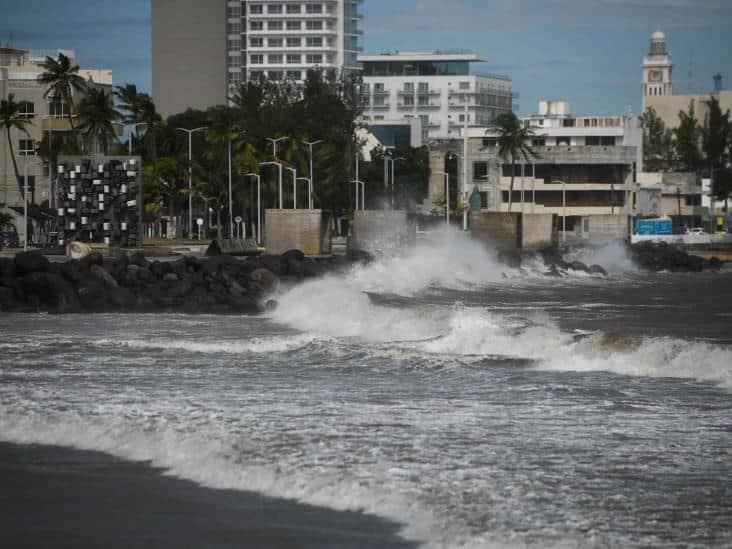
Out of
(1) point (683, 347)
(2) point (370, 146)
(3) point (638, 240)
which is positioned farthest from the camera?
(2) point (370, 146)

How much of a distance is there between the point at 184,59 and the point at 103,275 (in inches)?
5951

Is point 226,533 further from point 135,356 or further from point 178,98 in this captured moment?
point 178,98

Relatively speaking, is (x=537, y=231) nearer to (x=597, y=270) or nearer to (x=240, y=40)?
(x=597, y=270)

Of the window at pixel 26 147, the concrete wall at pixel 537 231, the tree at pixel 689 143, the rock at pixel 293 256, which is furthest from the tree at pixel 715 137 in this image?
the rock at pixel 293 256

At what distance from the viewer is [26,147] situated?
104500mm

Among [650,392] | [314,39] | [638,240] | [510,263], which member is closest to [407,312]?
[650,392]

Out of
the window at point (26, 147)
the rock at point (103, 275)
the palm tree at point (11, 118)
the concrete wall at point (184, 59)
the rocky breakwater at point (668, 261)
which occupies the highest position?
the concrete wall at point (184, 59)

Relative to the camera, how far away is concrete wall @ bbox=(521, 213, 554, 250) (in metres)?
91.1

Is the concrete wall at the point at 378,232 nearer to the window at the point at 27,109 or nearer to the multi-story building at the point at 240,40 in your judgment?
the window at the point at 27,109

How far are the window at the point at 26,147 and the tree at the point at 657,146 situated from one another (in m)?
95.6

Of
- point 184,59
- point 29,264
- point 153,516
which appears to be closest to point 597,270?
point 29,264

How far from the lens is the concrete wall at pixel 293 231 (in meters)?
63.9

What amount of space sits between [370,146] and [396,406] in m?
149

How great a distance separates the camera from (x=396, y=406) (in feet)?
48.3
